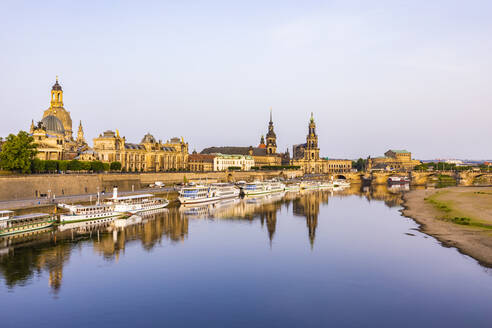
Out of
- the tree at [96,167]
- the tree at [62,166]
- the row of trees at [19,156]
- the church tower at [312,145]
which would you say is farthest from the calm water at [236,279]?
the church tower at [312,145]

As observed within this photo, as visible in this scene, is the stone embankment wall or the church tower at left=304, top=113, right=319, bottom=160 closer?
the stone embankment wall

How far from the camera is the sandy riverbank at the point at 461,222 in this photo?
36.3m

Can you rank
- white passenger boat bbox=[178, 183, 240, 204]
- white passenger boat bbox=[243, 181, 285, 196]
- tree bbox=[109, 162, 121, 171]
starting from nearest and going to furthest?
white passenger boat bbox=[178, 183, 240, 204] → white passenger boat bbox=[243, 181, 285, 196] → tree bbox=[109, 162, 121, 171]

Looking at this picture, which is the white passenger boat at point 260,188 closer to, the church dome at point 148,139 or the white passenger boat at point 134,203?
the white passenger boat at point 134,203

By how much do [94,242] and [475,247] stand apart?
3606 centimetres

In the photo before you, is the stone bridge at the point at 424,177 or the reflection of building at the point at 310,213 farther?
the stone bridge at the point at 424,177

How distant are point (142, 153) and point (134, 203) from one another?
64592 millimetres

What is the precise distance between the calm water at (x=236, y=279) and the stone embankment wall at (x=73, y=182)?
56.5 ft

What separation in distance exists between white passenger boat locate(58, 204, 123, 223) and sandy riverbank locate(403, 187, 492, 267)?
130 ft

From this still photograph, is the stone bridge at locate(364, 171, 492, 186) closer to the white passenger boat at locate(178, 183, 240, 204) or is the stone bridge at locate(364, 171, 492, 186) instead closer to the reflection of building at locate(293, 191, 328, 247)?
the reflection of building at locate(293, 191, 328, 247)

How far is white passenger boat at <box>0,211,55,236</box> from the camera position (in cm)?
4006

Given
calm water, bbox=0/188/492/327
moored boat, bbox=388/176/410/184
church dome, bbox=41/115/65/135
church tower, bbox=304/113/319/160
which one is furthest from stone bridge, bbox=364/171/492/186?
church dome, bbox=41/115/65/135

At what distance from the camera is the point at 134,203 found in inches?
2314

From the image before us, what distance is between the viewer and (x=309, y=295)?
25.8 m
